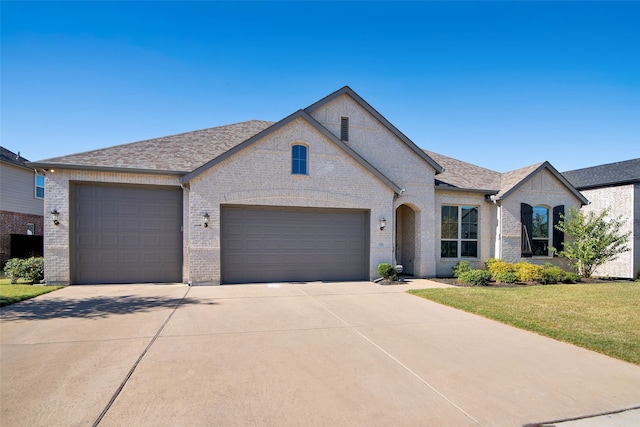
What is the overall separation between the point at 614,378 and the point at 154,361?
6440 millimetres

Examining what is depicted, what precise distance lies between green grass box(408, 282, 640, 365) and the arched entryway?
12.6 feet

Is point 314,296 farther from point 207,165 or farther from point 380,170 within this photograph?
point 380,170

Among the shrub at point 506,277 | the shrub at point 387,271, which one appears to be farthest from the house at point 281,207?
the shrub at point 506,277

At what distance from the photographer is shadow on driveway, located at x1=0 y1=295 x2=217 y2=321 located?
7.48m

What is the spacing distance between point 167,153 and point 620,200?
2159 cm

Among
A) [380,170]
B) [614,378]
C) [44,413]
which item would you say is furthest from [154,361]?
[380,170]

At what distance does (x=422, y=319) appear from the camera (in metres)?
7.65

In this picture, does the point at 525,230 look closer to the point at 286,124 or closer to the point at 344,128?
the point at 344,128

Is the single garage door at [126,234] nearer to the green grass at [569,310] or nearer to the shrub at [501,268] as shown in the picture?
the green grass at [569,310]

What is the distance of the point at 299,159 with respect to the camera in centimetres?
1298

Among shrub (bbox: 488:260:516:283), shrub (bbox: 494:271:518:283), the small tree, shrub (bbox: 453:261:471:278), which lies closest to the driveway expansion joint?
shrub (bbox: 453:261:471:278)

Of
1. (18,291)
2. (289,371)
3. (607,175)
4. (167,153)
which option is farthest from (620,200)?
(18,291)

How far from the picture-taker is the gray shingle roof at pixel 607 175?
17078 mm

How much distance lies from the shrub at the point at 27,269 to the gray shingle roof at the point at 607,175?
25.6 metres
